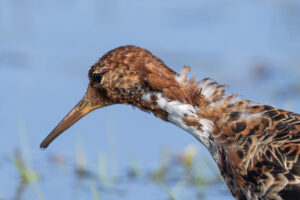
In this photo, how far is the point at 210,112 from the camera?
753 cm

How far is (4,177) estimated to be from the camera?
10.3 meters

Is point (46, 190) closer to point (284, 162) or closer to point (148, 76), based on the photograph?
point (148, 76)

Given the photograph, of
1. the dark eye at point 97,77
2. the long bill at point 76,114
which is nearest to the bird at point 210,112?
the dark eye at point 97,77

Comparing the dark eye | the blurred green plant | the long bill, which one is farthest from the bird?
the blurred green plant

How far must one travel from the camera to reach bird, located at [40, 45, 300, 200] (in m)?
7.24

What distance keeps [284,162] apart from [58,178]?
3892mm

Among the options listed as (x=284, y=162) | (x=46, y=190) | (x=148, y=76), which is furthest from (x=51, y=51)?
(x=284, y=162)

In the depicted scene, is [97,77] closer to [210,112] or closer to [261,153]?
[210,112]

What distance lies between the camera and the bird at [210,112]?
724 centimetres

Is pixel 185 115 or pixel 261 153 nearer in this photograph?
pixel 261 153

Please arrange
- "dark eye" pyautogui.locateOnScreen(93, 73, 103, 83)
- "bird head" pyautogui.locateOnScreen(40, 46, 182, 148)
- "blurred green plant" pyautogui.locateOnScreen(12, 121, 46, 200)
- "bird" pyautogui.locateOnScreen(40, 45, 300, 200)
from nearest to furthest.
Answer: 1. "bird" pyautogui.locateOnScreen(40, 45, 300, 200)
2. "bird head" pyautogui.locateOnScreen(40, 46, 182, 148)
3. "dark eye" pyautogui.locateOnScreen(93, 73, 103, 83)
4. "blurred green plant" pyautogui.locateOnScreen(12, 121, 46, 200)

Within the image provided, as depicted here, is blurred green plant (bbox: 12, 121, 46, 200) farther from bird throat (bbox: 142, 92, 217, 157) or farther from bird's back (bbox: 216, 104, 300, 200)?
bird's back (bbox: 216, 104, 300, 200)

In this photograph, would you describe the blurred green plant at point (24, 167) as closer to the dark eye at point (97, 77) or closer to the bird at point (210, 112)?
the dark eye at point (97, 77)

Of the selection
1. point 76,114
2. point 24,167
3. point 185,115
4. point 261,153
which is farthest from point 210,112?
point 24,167
